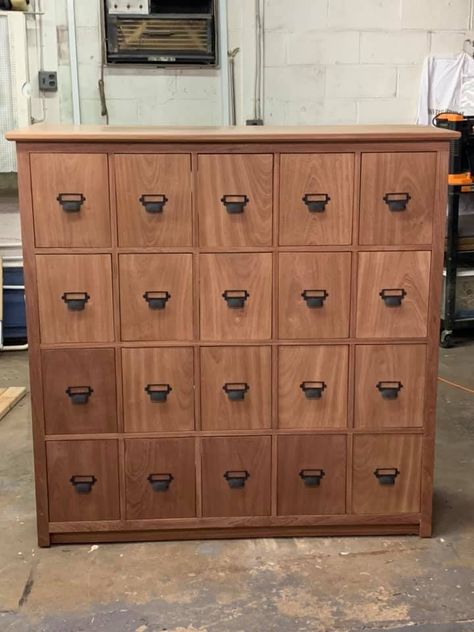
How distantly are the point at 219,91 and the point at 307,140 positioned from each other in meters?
2.41

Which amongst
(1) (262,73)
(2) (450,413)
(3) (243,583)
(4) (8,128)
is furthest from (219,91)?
(3) (243,583)

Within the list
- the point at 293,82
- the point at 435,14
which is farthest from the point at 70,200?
the point at 435,14

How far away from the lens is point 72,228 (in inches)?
82.1

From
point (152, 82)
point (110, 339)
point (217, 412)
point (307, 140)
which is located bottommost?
point (217, 412)

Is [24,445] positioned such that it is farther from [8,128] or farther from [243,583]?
[8,128]

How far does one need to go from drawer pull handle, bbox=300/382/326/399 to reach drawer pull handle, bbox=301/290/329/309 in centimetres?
23

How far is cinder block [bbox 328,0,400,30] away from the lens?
4301 millimetres

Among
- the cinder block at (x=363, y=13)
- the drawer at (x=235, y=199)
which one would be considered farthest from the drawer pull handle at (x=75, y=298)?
the cinder block at (x=363, y=13)

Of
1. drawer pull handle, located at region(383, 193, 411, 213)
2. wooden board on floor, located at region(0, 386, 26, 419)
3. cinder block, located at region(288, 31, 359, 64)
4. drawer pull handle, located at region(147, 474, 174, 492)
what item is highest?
cinder block, located at region(288, 31, 359, 64)

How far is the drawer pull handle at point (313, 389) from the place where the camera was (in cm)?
221

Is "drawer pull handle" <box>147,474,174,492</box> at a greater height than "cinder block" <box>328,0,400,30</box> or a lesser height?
lesser

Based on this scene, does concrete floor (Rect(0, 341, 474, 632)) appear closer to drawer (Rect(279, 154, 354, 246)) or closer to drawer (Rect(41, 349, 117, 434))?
drawer (Rect(41, 349, 117, 434))

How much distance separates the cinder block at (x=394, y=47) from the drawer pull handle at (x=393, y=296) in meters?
2.65

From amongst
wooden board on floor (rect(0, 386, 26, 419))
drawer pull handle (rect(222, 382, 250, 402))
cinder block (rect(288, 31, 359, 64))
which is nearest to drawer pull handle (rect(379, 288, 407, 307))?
drawer pull handle (rect(222, 382, 250, 402))
